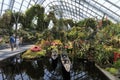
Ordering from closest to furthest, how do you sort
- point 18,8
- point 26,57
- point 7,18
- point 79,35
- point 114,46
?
point 114,46 < point 26,57 < point 79,35 < point 7,18 < point 18,8

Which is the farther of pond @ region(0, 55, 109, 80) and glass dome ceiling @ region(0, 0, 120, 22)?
glass dome ceiling @ region(0, 0, 120, 22)

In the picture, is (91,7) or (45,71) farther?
(91,7)

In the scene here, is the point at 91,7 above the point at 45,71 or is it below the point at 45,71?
above

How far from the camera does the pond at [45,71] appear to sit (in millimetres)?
11945

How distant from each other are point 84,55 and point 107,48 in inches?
88.2

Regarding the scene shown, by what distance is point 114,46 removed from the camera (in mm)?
16547

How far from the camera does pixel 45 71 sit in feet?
45.4

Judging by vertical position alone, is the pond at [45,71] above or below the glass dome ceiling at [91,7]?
below

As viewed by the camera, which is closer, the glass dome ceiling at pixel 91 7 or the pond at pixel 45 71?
the pond at pixel 45 71

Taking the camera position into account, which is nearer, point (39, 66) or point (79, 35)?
point (39, 66)

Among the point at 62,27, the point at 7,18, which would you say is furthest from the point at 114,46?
the point at 7,18

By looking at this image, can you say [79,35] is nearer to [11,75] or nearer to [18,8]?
[11,75]

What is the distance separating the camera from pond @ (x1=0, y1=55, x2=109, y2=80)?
11.9 m

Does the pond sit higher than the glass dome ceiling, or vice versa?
the glass dome ceiling
